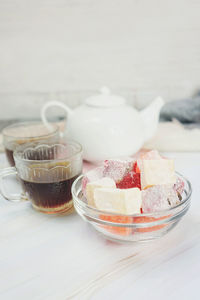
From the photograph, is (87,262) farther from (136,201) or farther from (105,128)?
(105,128)

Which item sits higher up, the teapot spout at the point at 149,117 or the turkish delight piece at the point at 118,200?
the turkish delight piece at the point at 118,200

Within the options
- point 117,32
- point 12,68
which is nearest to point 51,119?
point 12,68

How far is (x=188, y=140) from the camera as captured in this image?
1.20 m

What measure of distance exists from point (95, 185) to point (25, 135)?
504mm

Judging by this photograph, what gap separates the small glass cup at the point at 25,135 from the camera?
37.2 inches

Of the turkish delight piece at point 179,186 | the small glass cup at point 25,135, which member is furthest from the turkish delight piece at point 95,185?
the small glass cup at point 25,135

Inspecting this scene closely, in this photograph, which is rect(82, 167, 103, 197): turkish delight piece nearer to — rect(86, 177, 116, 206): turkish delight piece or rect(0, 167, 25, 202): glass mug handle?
rect(86, 177, 116, 206): turkish delight piece

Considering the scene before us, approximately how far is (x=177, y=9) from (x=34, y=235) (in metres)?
1.34

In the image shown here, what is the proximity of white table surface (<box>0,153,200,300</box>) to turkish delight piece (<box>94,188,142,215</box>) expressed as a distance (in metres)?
0.09

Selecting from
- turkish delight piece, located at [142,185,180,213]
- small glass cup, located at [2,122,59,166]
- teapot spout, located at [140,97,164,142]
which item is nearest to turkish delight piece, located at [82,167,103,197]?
turkish delight piece, located at [142,185,180,213]

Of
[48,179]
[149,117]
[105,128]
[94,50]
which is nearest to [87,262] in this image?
[48,179]

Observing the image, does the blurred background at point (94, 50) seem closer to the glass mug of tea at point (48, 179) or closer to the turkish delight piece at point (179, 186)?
the glass mug of tea at point (48, 179)

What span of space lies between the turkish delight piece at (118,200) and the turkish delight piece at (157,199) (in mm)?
15

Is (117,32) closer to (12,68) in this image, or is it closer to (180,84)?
(180,84)
